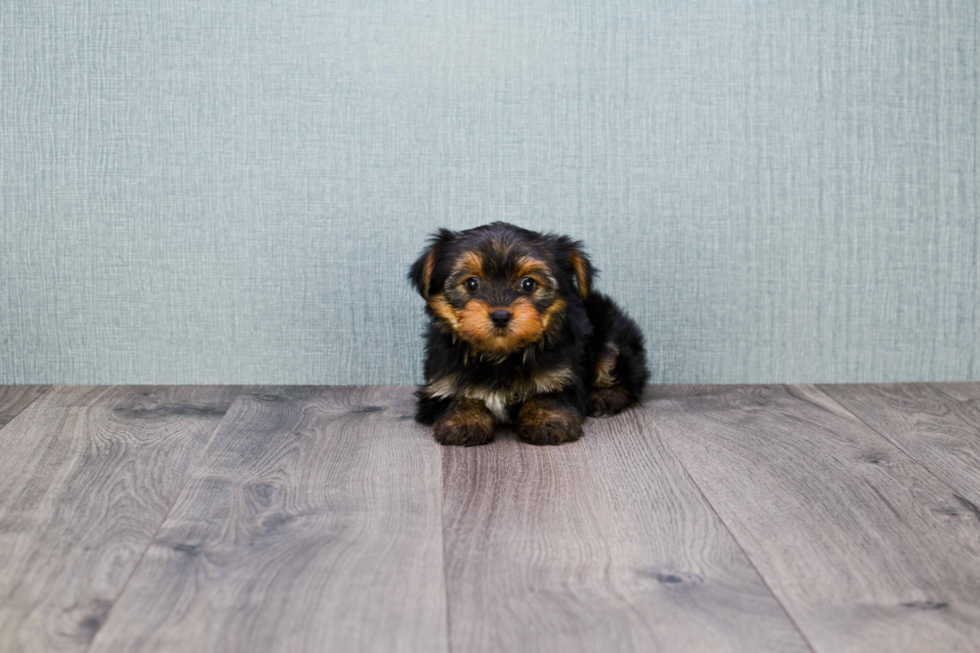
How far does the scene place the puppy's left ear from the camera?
268 cm

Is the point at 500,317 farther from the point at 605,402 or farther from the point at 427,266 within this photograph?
the point at 605,402

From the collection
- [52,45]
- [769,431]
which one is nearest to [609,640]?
[769,431]

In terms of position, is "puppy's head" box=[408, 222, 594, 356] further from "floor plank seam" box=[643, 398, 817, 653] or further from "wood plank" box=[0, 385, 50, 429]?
"wood plank" box=[0, 385, 50, 429]

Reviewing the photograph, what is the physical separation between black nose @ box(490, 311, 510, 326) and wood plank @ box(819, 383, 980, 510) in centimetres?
114

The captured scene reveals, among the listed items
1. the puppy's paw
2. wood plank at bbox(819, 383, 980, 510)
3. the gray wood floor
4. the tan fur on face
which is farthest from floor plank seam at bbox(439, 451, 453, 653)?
wood plank at bbox(819, 383, 980, 510)

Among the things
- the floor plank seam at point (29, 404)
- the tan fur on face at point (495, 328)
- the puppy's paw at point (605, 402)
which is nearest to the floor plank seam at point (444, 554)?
the tan fur on face at point (495, 328)

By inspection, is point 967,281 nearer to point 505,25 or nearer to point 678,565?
point 505,25

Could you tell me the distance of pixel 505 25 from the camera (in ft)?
10.1

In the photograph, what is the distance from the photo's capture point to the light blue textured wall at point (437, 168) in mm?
3066

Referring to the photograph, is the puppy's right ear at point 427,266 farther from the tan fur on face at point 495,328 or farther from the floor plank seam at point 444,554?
the floor plank seam at point 444,554

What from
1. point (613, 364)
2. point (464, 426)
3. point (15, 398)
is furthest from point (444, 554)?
point (15, 398)

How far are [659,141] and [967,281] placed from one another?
123 centimetres

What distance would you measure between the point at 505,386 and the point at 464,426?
0.63ft

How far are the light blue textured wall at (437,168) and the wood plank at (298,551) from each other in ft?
2.32
